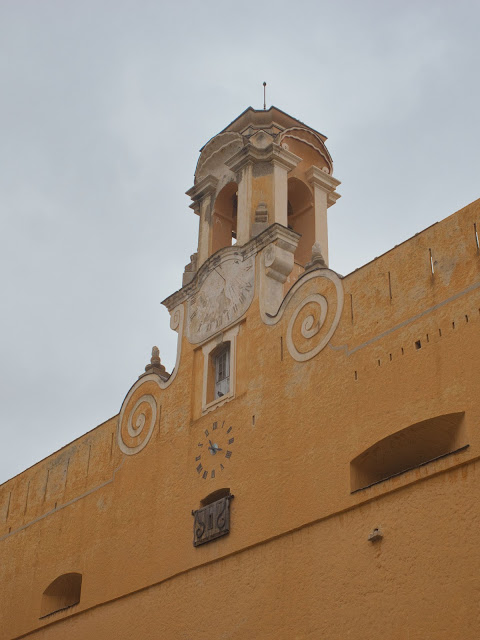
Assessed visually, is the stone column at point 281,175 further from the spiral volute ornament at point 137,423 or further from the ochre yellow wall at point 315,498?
the spiral volute ornament at point 137,423

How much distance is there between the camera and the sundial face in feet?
49.0

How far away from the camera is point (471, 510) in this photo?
10180mm

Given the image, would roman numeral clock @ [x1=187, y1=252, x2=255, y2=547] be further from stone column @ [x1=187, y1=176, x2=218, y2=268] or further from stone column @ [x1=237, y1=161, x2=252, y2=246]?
stone column @ [x1=187, y1=176, x2=218, y2=268]

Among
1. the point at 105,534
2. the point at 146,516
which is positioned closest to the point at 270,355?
the point at 146,516

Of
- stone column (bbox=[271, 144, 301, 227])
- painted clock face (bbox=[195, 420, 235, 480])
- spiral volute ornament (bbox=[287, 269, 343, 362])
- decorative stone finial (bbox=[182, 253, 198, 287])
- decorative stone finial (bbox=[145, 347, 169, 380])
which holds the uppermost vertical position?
stone column (bbox=[271, 144, 301, 227])

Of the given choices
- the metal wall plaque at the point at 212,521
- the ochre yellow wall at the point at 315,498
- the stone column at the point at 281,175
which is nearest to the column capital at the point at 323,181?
the stone column at the point at 281,175

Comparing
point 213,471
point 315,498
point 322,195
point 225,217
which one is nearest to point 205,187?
point 225,217

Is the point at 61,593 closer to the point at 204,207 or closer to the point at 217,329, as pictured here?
the point at 217,329

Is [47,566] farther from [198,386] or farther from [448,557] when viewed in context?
[448,557]

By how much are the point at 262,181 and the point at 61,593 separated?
7.57m

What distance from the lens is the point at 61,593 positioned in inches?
653

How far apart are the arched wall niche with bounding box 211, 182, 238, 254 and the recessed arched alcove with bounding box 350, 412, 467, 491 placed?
20.1 feet

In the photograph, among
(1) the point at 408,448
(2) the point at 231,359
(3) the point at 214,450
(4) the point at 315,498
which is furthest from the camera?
(2) the point at 231,359

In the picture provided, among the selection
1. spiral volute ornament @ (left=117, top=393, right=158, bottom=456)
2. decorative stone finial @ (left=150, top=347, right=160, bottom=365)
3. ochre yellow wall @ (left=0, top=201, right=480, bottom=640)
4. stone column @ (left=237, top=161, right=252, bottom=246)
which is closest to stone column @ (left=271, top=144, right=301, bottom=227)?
stone column @ (left=237, top=161, right=252, bottom=246)
